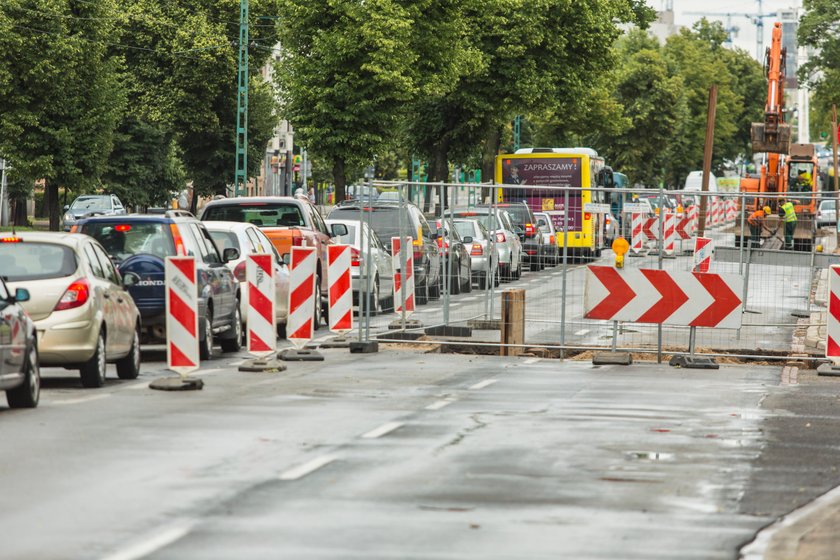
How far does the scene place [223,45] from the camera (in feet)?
252

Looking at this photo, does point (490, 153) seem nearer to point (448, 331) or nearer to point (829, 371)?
point (448, 331)

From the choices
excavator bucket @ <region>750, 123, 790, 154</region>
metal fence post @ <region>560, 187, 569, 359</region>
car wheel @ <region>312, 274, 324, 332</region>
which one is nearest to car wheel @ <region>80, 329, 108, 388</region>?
metal fence post @ <region>560, 187, 569, 359</region>

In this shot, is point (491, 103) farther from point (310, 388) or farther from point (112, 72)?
point (310, 388)

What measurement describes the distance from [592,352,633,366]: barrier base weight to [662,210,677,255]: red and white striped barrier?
2.25 metres

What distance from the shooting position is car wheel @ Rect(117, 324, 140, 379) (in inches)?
704

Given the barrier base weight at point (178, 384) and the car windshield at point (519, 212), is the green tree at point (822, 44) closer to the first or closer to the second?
the car windshield at point (519, 212)

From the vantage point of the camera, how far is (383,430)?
1290cm

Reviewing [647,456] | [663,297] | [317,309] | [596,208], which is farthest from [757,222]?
[647,456]

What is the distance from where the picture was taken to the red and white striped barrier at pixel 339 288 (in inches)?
852

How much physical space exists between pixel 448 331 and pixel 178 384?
7518 millimetres

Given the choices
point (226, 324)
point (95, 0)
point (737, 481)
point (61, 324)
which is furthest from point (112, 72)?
point (737, 481)

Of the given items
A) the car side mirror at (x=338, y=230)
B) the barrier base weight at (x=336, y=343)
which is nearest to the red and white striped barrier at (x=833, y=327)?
the barrier base weight at (x=336, y=343)

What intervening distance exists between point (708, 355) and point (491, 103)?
43.5 metres

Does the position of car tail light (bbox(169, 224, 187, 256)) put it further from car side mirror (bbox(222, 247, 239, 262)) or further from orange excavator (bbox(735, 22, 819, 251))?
orange excavator (bbox(735, 22, 819, 251))
